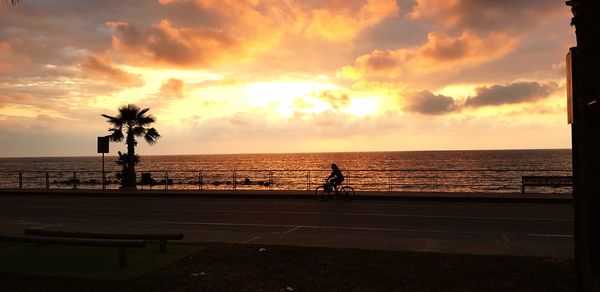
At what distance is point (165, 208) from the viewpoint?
1983 centimetres

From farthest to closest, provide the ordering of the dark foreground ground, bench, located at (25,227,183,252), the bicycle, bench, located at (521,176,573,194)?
bench, located at (521,176,573,194)
the bicycle
bench, located at (25,227,183,252)
the dark foreground ground

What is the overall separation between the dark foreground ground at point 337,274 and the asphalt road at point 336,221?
103 cm

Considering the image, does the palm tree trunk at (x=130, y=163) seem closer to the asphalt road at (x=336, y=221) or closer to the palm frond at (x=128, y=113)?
the palm frond at (x=128, y=113)

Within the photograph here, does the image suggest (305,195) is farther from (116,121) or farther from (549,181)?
(116,121)

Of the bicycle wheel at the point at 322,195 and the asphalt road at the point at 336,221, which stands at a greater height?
the bicycle wheel at the point at 322,195

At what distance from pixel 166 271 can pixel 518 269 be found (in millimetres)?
5423

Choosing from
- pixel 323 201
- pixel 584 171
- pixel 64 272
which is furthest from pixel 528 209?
pixel 64 272

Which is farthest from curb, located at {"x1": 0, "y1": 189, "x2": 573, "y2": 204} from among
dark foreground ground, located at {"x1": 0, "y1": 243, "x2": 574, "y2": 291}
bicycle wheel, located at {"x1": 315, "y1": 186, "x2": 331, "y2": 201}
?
dark foreground ground, located at {"x1": 0, "y1": 243, "x2": 574, "y2": 291}

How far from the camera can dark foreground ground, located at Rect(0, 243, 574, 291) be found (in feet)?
23.7

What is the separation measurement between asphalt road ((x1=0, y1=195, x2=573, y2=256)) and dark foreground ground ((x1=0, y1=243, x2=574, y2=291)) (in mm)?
1033

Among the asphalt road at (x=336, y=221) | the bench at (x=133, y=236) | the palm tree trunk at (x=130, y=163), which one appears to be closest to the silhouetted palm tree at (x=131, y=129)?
the palm tree trunk at (x=130, y=163)

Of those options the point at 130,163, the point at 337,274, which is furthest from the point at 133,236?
the point at 130,163

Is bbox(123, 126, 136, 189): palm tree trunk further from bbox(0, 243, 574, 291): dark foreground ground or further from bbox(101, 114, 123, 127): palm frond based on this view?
bbox(0, 243, 574, 291): dark foreground ground

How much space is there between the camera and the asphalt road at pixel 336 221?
10.6 meters
